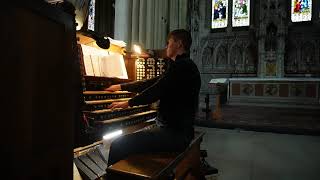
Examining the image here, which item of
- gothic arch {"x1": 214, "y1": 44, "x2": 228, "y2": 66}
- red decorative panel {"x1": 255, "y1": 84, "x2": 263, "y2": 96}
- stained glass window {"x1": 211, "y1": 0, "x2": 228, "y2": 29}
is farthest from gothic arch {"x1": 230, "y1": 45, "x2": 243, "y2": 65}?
red decorative panel {"x1": 255, "y1": 84, "x2": 263, "y2": 96}

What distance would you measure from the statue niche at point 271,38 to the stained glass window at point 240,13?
151 centimetres

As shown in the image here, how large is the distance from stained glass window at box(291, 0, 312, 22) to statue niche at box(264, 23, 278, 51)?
121cm

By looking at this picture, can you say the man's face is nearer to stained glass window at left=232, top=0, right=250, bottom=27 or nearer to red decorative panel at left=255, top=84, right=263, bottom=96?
red decorative panel at left=255, top=84, right=263, bottom=96

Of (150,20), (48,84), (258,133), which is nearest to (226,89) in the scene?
(258,133)

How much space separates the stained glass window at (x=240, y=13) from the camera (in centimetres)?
1356

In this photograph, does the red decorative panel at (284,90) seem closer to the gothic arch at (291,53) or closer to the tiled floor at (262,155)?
the gothic arch at (291,53)

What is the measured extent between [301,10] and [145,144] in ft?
45.5

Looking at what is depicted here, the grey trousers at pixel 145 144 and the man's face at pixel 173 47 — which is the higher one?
the man's face at pixel 173 47

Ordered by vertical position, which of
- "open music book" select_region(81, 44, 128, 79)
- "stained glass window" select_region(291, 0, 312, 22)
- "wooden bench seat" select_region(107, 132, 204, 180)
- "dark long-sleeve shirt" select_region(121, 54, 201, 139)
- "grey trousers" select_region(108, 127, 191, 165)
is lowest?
"wooden bench seat" select_region(107, 132, 204, 180)

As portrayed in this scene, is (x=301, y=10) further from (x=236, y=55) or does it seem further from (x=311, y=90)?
(x=311, y=90)

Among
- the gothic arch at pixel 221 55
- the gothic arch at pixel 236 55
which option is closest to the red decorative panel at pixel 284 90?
the gothic arch at pixel 236 55

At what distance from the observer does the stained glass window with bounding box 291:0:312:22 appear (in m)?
12.3

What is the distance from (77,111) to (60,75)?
21.5 inches

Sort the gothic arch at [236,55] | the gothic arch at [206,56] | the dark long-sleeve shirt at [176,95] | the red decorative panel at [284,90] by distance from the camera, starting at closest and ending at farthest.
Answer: the dark long-sleeve shirt at [176,95]
the red decorative panel at [284,90]
the gothic arch at [236,55]
the gothic arch at [206,56]
